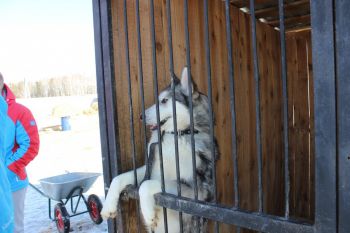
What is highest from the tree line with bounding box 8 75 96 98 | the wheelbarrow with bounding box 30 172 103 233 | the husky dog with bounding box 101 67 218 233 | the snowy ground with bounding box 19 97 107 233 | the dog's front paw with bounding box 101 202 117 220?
the tree line with bounding box 8 75 96 98

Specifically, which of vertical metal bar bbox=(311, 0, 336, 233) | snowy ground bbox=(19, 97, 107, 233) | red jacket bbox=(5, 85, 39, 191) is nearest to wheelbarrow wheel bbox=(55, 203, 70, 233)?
snowy ground bbox=(19, 97, 107, 233)

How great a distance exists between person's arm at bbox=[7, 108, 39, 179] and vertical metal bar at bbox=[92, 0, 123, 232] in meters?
1.67

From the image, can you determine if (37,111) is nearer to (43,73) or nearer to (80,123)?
(80,123)

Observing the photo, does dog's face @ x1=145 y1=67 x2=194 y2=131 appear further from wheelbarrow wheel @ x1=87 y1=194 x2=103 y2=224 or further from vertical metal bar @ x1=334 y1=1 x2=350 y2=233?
wheelbarrow wheel @ x1=87 y1=194 x2=103 y2=224

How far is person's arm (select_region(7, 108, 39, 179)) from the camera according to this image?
381 cm

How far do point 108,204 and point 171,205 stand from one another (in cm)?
67

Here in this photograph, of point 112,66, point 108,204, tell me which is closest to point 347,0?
point 112,66

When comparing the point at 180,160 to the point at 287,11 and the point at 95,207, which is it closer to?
the point at 287,11

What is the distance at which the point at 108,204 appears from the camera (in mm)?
2521

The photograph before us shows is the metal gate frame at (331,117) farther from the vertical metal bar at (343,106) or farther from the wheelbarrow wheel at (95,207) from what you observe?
the wheelbarrow wheel at (95,207)

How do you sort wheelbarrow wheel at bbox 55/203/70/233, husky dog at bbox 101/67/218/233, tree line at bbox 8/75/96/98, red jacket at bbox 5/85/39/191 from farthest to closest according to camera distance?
tree line at bbox 8/75/96/98 → wheelbarrow wheel at bbox 55/203/70/233 → red jacket at bbox 5/85/39/191 → husky dog at bbox 101/67/218/233

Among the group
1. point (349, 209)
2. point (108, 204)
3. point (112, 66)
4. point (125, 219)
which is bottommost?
point (125, 219)

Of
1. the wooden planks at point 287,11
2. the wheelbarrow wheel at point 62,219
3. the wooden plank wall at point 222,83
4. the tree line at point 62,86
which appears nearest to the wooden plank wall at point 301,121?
the wooden plank wall at point 222,83

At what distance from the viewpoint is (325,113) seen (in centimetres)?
137
